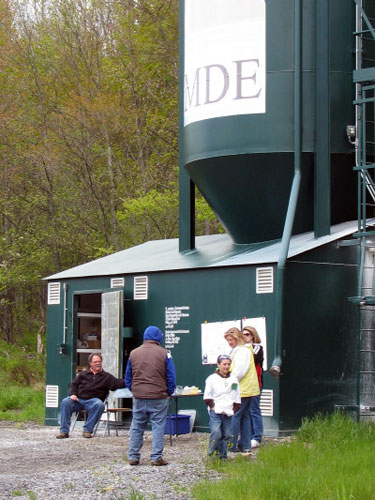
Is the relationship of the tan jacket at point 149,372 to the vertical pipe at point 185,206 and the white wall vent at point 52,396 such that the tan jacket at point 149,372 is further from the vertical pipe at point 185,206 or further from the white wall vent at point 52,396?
the white wall vent at point 52,396

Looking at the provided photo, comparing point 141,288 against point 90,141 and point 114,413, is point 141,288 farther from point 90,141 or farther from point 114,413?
point 90,141

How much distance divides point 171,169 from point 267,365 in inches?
707

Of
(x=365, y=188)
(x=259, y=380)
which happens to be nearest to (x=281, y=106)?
(x=365, y=188)

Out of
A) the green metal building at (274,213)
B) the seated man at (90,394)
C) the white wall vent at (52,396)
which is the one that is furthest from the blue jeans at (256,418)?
the white wall vent at (52,396)

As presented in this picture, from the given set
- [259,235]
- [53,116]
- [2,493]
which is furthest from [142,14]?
[2,493]

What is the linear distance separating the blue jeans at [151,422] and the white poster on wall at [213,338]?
3.40m

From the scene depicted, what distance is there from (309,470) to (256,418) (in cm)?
319

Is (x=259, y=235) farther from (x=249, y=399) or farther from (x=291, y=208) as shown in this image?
(x=249, y=399)

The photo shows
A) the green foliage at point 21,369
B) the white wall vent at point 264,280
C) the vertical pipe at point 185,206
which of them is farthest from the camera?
the green foliage at point 21,369

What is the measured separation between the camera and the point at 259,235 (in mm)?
16438

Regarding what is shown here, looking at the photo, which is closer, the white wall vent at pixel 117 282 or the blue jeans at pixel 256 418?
the blue jeans at pixel 256 418

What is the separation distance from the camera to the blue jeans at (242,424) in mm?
12234

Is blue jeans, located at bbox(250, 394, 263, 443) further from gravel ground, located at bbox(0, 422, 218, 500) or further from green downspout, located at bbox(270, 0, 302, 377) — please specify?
green downspout, located at bbox(270, 0, 302, 377)

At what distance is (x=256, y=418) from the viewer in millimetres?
12852
